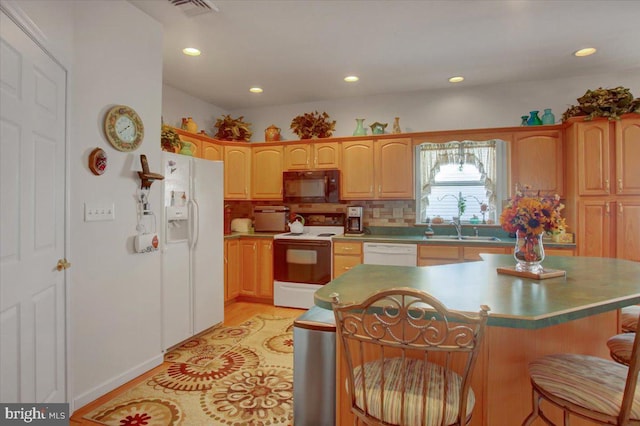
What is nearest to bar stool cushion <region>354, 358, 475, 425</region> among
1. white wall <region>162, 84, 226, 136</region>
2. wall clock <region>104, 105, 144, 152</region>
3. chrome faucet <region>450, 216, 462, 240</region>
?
wall clock <region>104, 105, 144, 152</region>

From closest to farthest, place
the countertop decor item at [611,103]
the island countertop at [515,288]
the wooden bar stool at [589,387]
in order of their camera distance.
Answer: the wooden bar stool at [589,387] → the island countertop at [515,288] → the countertop decor item at [611,103]

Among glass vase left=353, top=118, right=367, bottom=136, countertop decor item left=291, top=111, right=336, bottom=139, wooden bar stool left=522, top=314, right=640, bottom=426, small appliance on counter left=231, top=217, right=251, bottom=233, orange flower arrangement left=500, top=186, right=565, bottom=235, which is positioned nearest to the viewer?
wooden bar stool left=522, top=314, right=640, bottom=426

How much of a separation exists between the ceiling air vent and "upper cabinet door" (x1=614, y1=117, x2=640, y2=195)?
3752 mm

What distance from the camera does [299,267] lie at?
4117 mm

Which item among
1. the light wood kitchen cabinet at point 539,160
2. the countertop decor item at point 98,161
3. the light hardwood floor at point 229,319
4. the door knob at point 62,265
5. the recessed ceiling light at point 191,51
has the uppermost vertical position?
the recessed ceiling light at point 191,51

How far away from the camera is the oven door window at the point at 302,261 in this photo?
13.2 feet

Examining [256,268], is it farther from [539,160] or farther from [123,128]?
[539,160]

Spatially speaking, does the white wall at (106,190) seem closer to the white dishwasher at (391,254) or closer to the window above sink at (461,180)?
A: the white dishwasher at (391,254)

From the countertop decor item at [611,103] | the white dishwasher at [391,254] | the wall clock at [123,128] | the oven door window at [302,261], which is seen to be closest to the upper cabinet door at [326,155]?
the oven door window at [302,261]

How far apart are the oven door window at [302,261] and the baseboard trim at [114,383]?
5.67 ft

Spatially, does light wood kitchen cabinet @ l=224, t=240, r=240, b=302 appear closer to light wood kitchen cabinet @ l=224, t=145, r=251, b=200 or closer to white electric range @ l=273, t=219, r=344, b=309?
white electric range @ l=273, t=219, r=344, b=309

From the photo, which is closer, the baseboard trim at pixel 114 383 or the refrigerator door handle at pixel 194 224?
the baseboard trim at pixel 114 383

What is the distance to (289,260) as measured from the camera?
13.6 feet

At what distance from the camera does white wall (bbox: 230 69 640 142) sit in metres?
3.77
